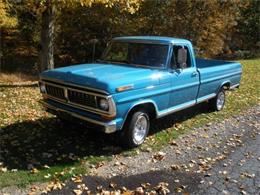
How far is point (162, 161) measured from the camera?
256 inches

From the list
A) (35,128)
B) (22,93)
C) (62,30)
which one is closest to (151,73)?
(35,128)

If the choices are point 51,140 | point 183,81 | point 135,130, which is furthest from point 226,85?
point 51,140

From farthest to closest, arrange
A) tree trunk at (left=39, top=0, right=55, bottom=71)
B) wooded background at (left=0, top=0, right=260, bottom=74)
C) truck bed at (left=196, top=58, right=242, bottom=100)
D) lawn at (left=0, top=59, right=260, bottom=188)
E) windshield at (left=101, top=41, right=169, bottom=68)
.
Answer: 1. wooded background at (left=0, top=0, right=260, bottom=74)
2. tree trunk at (left=39, top=0, right=55, bottom=71)
3. truck bed at (left=196, top=58, right=242, bottom=100)
4. windshield at (left=101, top=41, right=169, bottom=68)
5. lawn at (left=0, top=59, right=260, bottom=188)

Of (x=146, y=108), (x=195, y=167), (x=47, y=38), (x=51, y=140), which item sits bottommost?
(x=195, y=167)

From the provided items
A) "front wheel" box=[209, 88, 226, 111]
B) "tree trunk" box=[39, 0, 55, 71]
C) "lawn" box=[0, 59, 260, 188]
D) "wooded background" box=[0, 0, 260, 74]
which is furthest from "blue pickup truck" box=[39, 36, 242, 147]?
"wooded background" box=[0, 0, 260, 74]

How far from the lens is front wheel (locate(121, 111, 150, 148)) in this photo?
662cm

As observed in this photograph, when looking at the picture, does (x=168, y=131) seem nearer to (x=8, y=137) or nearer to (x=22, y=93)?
(x=8, y=137)

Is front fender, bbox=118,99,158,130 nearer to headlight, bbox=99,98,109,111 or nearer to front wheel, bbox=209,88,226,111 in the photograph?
→ headlight, bbox=99,98,109,111

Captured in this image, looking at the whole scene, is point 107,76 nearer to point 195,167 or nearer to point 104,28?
point 195,167

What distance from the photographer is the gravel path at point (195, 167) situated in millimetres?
5602

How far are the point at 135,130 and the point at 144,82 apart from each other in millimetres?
874

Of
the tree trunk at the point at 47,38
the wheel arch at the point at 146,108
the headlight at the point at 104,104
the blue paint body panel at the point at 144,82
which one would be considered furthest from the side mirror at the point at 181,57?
the tree trunk at the point at 47,38

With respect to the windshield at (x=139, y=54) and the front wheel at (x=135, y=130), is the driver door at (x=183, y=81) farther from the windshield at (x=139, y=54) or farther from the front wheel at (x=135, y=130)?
the front wheel at (x=135, y=130)

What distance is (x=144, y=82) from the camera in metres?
6.71
